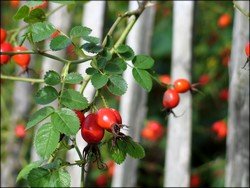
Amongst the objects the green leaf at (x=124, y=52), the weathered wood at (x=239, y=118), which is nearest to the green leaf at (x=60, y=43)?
the green leaf at (x=124, y=52)

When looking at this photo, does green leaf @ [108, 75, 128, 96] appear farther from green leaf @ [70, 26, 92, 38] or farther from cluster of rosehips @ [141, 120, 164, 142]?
cluster of rosehips @ [141, 120, 164, 142]

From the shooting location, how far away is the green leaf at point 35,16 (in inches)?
44.9

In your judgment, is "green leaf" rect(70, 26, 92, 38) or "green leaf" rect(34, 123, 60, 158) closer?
"green leaf" rect(34, 123, 60, 158)

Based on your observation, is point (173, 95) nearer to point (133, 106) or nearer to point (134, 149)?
point (134, 149)

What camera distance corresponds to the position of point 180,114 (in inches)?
73.5

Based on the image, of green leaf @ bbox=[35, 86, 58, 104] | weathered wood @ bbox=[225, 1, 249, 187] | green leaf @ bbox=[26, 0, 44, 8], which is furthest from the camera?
weathered wood @ bbox=[225, 1, 249, 187]

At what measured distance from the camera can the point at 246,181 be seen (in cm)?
169

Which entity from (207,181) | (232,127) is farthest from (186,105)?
(207,181)

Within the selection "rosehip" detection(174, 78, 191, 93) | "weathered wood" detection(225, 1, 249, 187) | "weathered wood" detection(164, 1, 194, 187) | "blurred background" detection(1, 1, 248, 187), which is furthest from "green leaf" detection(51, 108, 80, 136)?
"blurred background" detection(1, 1, 248, 187)

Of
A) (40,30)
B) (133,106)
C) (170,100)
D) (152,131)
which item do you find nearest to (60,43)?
(40,30)

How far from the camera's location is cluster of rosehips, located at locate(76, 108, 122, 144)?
0.97m

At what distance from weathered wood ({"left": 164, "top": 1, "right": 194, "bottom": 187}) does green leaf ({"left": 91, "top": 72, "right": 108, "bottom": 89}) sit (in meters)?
0.84

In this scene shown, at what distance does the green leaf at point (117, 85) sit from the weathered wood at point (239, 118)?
0.70 meters

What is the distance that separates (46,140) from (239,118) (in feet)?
2.88
